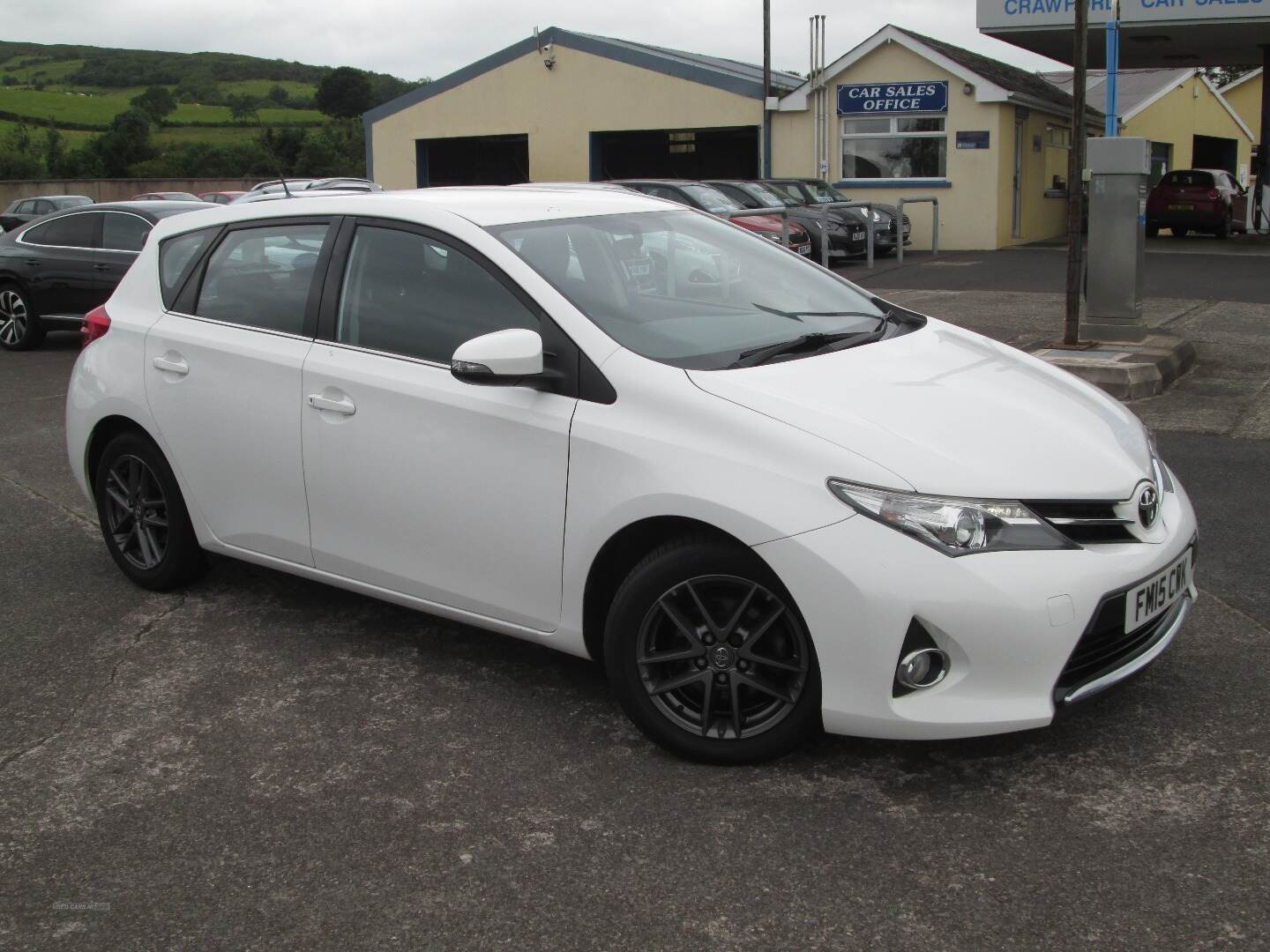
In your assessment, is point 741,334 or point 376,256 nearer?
point 741,334

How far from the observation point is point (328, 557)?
4.51 metres

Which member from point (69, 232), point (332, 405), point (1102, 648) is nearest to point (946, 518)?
point (1102, 648)

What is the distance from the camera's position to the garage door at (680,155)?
112 feet

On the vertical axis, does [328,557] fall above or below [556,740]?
above

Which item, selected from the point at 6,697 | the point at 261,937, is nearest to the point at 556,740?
the point at 261,937

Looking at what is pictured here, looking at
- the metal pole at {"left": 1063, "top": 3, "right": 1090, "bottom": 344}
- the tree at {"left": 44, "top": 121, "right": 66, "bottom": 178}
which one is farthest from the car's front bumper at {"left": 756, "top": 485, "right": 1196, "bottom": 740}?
the tree at {"left": 44, "top": 121, "right": 66, "bottom": 178}

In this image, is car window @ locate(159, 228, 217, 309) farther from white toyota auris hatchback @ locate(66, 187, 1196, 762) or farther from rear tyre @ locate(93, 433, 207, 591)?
rear tyre @ locate(93, 433, 207, 591)

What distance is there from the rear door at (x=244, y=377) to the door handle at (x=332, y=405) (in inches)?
3.7

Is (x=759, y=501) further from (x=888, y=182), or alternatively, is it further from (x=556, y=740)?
(x=888, y=182)

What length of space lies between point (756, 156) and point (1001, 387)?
3094 cm

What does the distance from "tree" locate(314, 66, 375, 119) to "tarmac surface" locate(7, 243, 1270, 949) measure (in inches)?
2903

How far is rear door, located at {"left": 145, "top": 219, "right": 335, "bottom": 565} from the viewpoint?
180 inches

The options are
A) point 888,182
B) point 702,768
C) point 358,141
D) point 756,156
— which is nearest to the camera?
point 702,768

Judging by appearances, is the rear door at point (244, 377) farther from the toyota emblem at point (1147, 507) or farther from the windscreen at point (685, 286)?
the toyota emblem at point (1147, 507)
